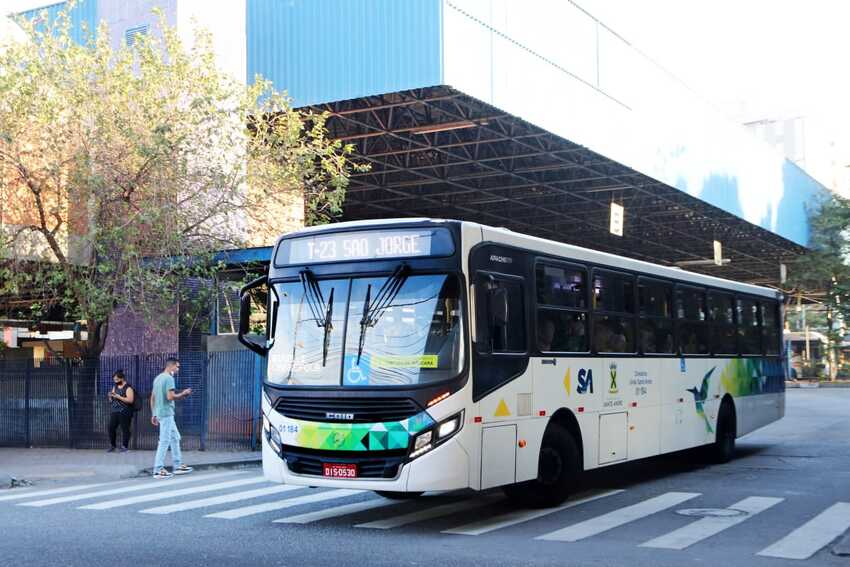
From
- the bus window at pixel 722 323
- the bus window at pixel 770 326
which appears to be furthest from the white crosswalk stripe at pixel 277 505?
the bus window at pixel 770 326

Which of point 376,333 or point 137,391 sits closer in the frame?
point 376,333

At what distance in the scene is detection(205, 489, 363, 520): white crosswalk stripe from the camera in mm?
11922

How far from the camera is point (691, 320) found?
16375 mm

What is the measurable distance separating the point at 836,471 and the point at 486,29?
13.6 m

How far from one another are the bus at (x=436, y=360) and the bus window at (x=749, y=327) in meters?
6.07

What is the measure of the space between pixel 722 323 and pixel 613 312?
498 centimetres

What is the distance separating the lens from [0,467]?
1900 centimetres

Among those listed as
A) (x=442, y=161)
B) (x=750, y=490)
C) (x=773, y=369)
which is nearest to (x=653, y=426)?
(x=750, y=490)

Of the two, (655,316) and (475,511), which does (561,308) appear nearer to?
(475,511)

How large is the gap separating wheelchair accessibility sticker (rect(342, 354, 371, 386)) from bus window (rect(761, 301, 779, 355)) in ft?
39.6

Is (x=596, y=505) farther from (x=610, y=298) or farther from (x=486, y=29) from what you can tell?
(x=486, y=29)

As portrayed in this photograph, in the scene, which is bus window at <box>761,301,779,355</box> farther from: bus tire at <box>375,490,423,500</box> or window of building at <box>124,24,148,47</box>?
window of building at <box>124,24,148,47</box>

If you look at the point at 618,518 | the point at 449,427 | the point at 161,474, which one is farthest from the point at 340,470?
the point at 161,474

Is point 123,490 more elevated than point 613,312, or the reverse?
point 613,312
